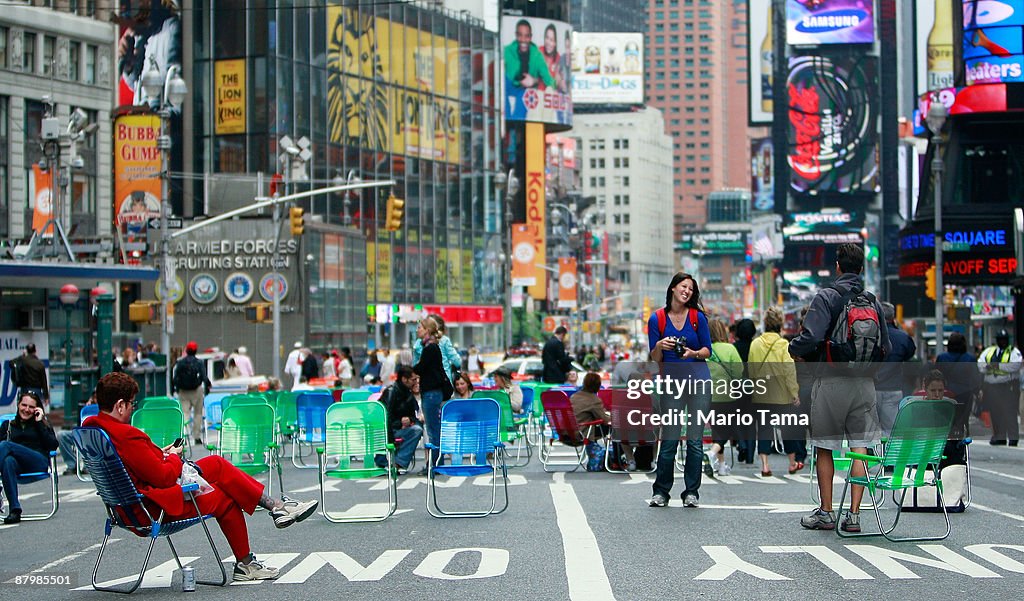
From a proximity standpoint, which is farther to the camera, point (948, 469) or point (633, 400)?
point (633, 400)

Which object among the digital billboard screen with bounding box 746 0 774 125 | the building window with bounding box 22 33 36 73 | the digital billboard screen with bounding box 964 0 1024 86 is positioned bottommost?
the digital billboard screen with bounding box 964 0 1024 86

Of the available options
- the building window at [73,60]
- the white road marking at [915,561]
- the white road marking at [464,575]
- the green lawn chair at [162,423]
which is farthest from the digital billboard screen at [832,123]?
the white road marking at [464,575]

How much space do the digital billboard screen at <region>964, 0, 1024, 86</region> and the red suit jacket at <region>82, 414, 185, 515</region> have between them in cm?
4268

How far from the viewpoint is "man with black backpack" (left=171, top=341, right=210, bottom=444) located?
89.9ft

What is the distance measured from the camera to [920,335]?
75.0 m

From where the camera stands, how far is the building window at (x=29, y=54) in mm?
63500

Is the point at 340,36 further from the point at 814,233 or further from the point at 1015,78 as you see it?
the point at 814,233

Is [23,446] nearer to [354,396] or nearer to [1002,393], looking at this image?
[354,396]

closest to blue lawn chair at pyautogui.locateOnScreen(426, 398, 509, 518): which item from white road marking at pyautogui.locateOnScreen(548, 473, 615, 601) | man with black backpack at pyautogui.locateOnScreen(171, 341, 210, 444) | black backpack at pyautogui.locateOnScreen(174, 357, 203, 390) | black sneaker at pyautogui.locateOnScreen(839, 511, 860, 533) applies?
white road marking at pyautogui.locateOnScreen(548, 473, 615, 601)

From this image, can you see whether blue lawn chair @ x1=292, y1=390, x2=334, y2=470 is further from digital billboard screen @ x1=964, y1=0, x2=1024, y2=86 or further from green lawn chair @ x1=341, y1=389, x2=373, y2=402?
digital billboard screen @ x1=964, y1=0, x2=1024, y2=86

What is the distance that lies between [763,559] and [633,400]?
7343mm

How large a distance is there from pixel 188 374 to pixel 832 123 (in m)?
138

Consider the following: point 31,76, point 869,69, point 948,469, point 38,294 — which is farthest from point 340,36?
point 869,69

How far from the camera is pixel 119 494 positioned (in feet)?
30.8
